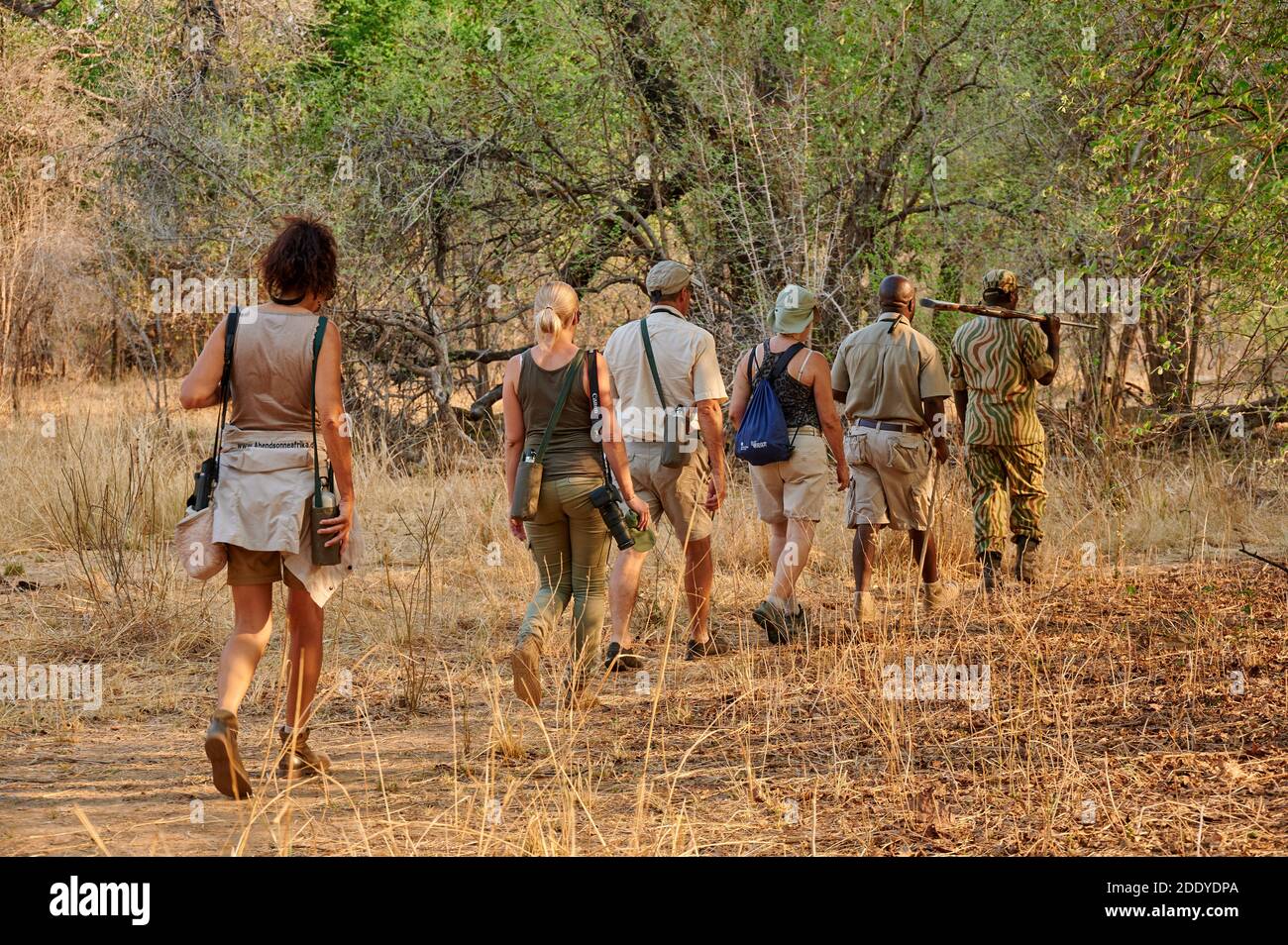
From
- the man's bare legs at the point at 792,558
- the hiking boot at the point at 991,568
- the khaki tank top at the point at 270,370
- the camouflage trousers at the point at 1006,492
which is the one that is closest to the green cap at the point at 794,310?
the man's bare legs at the point at 792,558

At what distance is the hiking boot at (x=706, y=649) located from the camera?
6.80 meters

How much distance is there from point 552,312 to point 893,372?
219 cm

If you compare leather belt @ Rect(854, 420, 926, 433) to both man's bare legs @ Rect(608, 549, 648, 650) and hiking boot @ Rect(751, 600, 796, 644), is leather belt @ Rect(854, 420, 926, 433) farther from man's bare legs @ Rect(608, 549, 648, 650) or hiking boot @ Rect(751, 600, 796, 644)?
man's bare legs @ Rect(608, 549, 648, 650)

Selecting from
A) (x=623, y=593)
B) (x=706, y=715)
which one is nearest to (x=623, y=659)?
(x=623, y=593)

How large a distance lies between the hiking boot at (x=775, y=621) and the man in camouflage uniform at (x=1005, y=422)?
159 centimetres

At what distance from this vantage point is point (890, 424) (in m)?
7.22

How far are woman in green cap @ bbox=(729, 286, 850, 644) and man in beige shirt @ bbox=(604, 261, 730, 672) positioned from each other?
37 centimetres

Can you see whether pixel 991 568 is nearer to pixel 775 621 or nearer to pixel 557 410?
pixel 775 621

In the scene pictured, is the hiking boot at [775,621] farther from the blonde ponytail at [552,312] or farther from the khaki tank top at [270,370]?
the khaki tank top at [270,370]

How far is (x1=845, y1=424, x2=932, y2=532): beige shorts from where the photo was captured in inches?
283

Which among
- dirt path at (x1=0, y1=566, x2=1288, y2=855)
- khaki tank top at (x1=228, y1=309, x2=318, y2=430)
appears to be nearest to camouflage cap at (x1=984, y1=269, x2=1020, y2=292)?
dirt path at (x1=0, y1=566, x2=1288, y2=855)

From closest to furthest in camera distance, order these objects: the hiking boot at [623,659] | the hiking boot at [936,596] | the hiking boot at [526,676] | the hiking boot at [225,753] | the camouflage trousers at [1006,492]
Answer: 1. the hiking boot at [225,753]
2. the hiking boot at [526,676]
3. the hiking boot at [623,659]
4. the hiking boot at [936,596]
5. the camouflage trousers at [1006,492]
